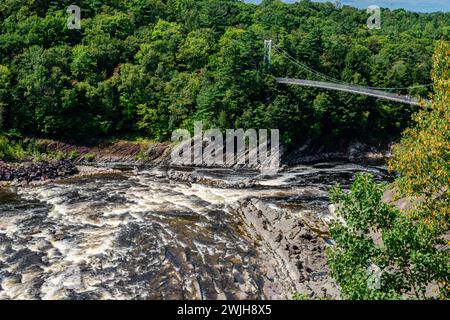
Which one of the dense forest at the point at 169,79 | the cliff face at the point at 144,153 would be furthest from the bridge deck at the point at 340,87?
the cliff face at the point at 144,153

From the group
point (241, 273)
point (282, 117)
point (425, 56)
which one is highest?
point (425, 56)

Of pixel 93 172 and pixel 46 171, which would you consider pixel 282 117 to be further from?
pixel 46 171

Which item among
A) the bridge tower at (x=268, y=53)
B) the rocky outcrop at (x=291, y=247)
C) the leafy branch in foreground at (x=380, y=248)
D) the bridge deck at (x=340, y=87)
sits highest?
the bridge tower at (x=268, y=53)

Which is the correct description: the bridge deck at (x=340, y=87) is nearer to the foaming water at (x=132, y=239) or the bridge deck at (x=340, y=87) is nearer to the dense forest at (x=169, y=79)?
the dense forest at (x=169, y=79)

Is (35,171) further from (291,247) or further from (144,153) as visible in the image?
(291,247)

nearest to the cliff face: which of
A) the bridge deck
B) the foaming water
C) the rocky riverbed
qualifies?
the rocky riverbed

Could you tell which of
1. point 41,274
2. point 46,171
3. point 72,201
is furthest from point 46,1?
point 41,274

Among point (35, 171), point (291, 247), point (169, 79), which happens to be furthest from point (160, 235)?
point (169, 79)

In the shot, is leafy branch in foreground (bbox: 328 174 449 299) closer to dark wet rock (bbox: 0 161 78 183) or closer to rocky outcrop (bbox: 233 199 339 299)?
rocky outcrop (bbox: 233 199 339 299)
